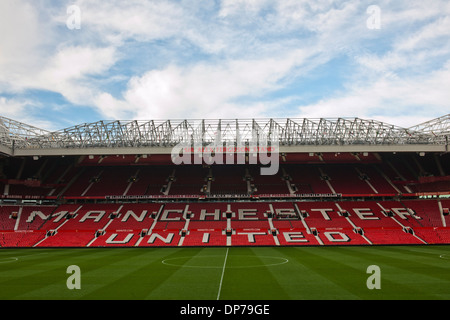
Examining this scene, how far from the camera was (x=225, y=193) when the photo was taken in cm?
5459

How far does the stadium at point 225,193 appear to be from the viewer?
41625mm

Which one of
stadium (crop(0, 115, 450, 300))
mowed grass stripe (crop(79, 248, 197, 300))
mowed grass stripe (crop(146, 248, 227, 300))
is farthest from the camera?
stadium (crop(0, 115, 450, 300))

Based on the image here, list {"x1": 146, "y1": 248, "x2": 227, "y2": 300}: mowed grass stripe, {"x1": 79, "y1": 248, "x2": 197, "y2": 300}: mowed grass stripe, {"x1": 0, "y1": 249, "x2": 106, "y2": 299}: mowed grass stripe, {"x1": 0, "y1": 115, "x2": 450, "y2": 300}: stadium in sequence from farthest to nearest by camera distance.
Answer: {"x1": 0, "y1": 115, "x2": 450, "y2": 300}: stadium
{"x1": 0, "y1": 249, "x2": 106, "y2": 299}: mowed grass stripe
{"x1": 79, "y1": 248, "x2": 197, "y2": 300}: mowed grass stripe
{"x1": 146, "y1": 248, "x2": 227, "y2": 300}: mowed grass stripe

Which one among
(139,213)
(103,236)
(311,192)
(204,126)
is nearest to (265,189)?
(311,192)

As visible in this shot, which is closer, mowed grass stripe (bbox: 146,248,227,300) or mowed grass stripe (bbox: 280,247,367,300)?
mowed grass stripe (bbox: 280,247,367,300)

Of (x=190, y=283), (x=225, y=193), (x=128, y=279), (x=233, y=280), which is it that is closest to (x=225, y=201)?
(x=225, y=193)

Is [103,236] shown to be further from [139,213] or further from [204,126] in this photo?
[204,126]

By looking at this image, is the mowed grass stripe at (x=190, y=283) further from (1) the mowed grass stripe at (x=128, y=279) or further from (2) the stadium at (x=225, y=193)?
(2) the stadium at (x=225, y=193)

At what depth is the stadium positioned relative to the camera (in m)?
41.6

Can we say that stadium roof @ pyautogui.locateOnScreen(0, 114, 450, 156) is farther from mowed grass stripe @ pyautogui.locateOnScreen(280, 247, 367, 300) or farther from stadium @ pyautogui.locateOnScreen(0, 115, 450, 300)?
mowed grass stripe @ pyautogui.locateOnScreen(280, 247, 367, 300)

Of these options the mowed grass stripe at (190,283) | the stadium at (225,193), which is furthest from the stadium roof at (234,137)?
the mowed grass stripe at (190,283)

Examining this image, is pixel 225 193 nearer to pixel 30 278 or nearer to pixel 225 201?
pixel 225 201

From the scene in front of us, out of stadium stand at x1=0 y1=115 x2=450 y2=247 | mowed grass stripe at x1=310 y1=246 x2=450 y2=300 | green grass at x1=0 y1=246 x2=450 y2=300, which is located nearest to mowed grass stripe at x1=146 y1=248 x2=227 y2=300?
green grass at x1=0 y1=246 x2=450 y2=300
